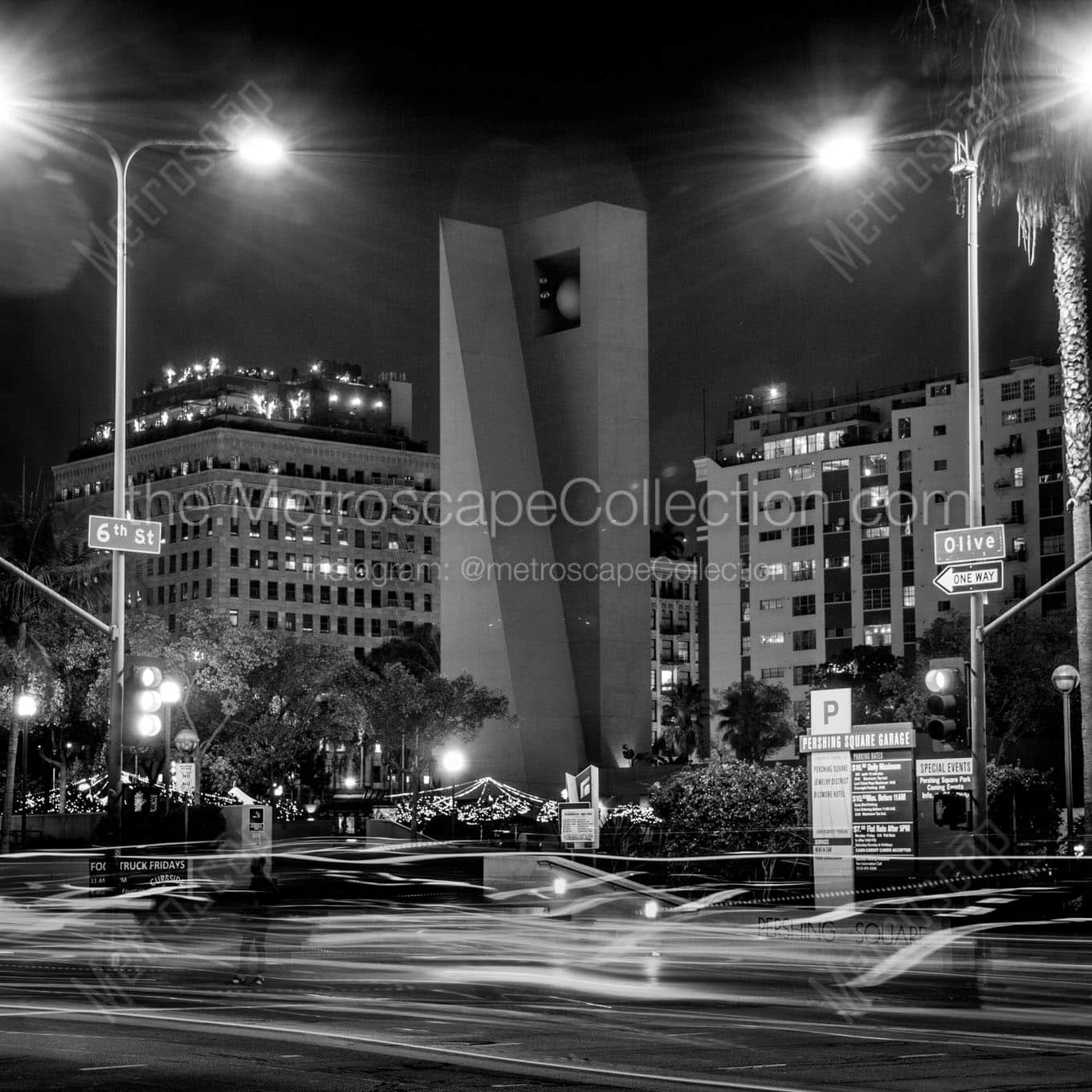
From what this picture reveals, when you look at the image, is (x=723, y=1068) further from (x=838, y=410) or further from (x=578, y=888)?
(x=838, y=410)

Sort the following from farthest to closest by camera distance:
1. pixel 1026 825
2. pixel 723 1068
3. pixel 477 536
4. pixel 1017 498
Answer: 1. pixel 1017 498
2. pixel 477 536
3. pixel 1026 825
4. pixel 723 1068

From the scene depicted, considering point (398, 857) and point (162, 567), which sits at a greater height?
point (162, 567)

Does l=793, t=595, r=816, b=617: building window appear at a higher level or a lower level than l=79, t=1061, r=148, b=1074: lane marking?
higher

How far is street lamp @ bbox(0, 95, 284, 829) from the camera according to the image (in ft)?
85.5

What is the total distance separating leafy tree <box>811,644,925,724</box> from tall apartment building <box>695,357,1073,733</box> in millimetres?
9565

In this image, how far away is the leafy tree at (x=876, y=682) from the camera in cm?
8394

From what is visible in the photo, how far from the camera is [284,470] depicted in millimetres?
182875

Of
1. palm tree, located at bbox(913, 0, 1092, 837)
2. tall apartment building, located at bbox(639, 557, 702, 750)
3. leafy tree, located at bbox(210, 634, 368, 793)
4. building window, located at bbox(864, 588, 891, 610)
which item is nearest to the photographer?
palm tree, located at bbox(913, 0, 1092, 837)

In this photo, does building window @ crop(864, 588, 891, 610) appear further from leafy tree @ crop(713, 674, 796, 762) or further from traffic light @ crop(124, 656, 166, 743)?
traffic light @ crop(124, 656, 166, 743)

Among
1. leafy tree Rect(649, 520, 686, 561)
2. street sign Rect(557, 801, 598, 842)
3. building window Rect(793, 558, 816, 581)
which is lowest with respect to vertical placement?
street sign Rect(557, 801, 598, 842)

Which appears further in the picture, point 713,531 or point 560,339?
point 713,531

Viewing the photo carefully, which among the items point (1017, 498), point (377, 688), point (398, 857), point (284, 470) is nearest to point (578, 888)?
point (398, 857)

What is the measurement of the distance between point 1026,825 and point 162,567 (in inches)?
6054

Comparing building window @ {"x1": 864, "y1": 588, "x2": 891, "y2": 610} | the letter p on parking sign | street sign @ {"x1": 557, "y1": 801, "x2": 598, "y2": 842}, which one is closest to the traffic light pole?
the letter p on parking sign
